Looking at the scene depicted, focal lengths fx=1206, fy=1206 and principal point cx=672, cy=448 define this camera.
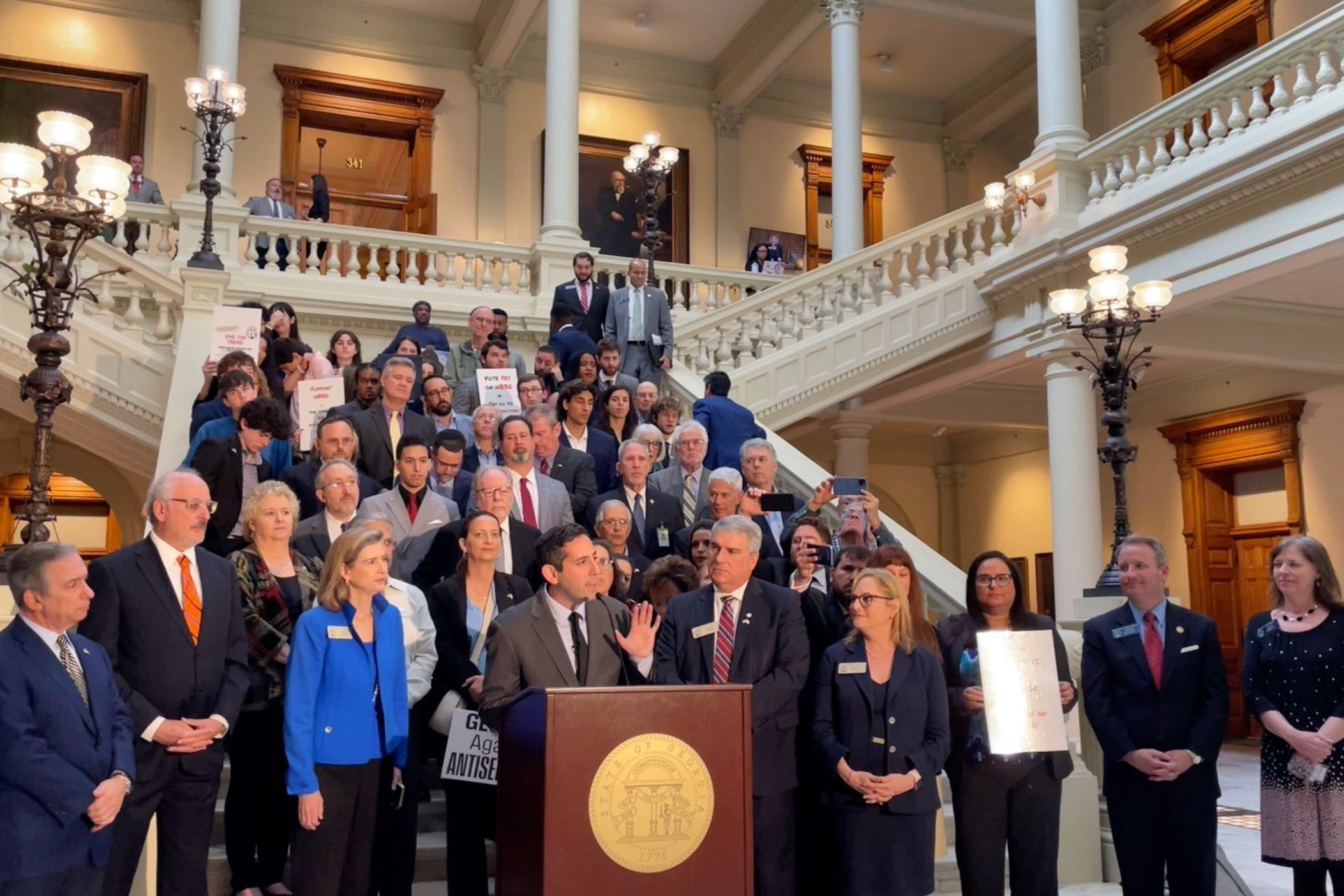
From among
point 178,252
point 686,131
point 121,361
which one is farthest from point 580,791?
point 686,131

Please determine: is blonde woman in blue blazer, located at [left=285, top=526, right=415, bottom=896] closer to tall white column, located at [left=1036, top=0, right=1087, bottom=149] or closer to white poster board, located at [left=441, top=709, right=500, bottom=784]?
white poster board, located at [left=441, top=709, right=500, bottom=784]

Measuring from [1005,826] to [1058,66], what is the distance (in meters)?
10.1

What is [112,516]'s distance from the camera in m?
17.1

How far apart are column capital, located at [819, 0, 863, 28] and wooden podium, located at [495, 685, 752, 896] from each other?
13685mm

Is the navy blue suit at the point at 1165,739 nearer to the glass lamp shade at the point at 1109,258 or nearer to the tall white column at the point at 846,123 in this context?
the glass lamp shade at the point at 1109,258

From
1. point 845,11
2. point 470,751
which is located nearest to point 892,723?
point 470,751

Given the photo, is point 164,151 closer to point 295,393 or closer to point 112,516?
point 112,516

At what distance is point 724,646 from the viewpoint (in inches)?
162

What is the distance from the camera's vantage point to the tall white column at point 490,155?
18.2 metres

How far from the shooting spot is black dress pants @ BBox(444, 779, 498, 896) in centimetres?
423

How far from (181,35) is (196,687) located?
1564cm

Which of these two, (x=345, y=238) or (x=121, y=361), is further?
(x=345, y=238)

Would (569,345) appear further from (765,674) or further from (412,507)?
(765,674)

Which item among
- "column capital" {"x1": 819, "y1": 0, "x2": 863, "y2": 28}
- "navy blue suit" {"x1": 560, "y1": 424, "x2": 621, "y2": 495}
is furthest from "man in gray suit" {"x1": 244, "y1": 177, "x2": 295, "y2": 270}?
"column capital" {"x1": 819, "y1": 0, "x2": 863, "y2": 28}
